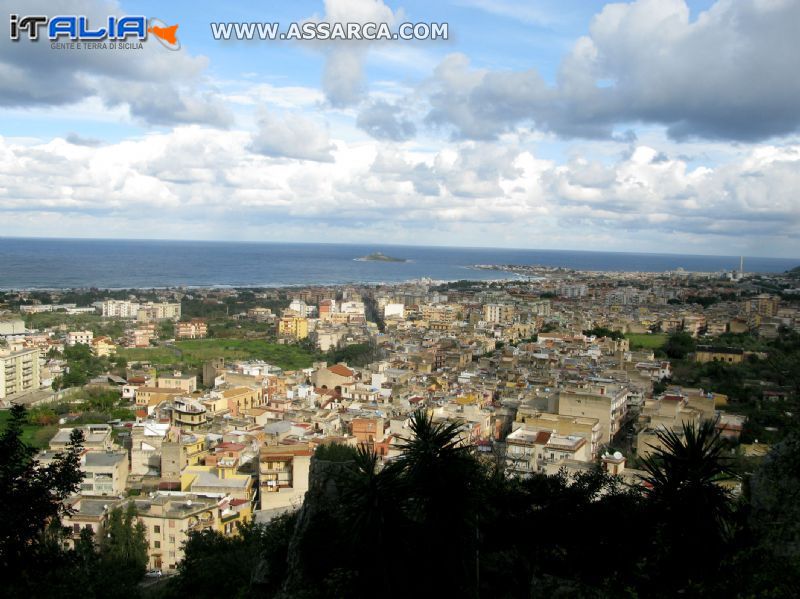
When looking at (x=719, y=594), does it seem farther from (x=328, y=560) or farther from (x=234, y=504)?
(x=234, y=504)

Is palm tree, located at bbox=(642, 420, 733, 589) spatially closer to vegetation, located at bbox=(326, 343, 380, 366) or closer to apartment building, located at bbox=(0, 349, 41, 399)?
vegetation, located at bbox=(326, 343, 380, 366)

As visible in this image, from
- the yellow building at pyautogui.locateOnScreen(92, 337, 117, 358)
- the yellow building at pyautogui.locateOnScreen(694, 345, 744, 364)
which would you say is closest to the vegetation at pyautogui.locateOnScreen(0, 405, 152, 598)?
the yellow building at pyautogui.locateOnScreen(92, 337, 117, 358)

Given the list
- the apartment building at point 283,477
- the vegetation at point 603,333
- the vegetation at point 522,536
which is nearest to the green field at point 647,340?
the vegetation at point 603,333

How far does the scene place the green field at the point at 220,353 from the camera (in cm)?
3425

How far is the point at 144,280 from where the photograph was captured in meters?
82.1

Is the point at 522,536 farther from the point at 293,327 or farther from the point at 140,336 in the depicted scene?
the point at 293,327

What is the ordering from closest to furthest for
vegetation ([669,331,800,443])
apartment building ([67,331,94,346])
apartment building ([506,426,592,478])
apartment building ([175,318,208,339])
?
apartment building ([506,426,592,478]) → vegetation ([669,331,800,443]) → apartment building ([67,331,94,346]) → apartment building ([175,318,208,339])

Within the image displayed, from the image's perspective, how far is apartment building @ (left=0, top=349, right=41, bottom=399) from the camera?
26.9m

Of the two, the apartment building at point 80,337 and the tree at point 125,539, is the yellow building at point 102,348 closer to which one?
the apartment building at point 80,337

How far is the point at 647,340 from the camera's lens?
4050 cm

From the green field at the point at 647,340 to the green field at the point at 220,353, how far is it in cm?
1888

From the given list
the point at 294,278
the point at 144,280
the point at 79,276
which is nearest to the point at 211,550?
the point at 144,280

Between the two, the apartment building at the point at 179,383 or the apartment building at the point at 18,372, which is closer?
the apartment building at the point at 179,383

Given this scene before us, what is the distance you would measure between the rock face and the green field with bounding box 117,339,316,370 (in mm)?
26961
